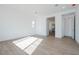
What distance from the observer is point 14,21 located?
18.5ft

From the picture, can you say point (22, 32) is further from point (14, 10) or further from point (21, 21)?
point (14, 10)

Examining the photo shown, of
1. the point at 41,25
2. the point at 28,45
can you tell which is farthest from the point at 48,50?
the point at 41,25

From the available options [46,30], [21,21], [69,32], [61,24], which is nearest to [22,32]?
[21,21]

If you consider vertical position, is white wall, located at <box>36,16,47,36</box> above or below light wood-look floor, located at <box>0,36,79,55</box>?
above

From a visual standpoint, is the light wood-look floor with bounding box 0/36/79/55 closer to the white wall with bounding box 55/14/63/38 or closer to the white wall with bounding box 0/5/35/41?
the white wall with bounding box 0/5/35/41

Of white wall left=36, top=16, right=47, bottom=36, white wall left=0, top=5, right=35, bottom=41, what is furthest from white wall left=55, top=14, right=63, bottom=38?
white wall left=0, top=5, right=35, bottom=41

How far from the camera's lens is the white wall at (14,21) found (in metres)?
4.89

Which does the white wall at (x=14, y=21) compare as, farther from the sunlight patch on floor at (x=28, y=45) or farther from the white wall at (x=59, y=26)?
the white wall at (x=59, y=26)

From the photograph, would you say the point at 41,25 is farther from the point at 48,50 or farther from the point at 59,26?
the point at 48,50

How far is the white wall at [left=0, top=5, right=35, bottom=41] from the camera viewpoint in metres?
4.89

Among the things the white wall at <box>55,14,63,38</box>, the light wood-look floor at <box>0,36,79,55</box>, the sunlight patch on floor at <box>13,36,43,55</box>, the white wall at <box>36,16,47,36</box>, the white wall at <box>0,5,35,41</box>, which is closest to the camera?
the light wood-look floor at <box>0,36,79,55</box>
